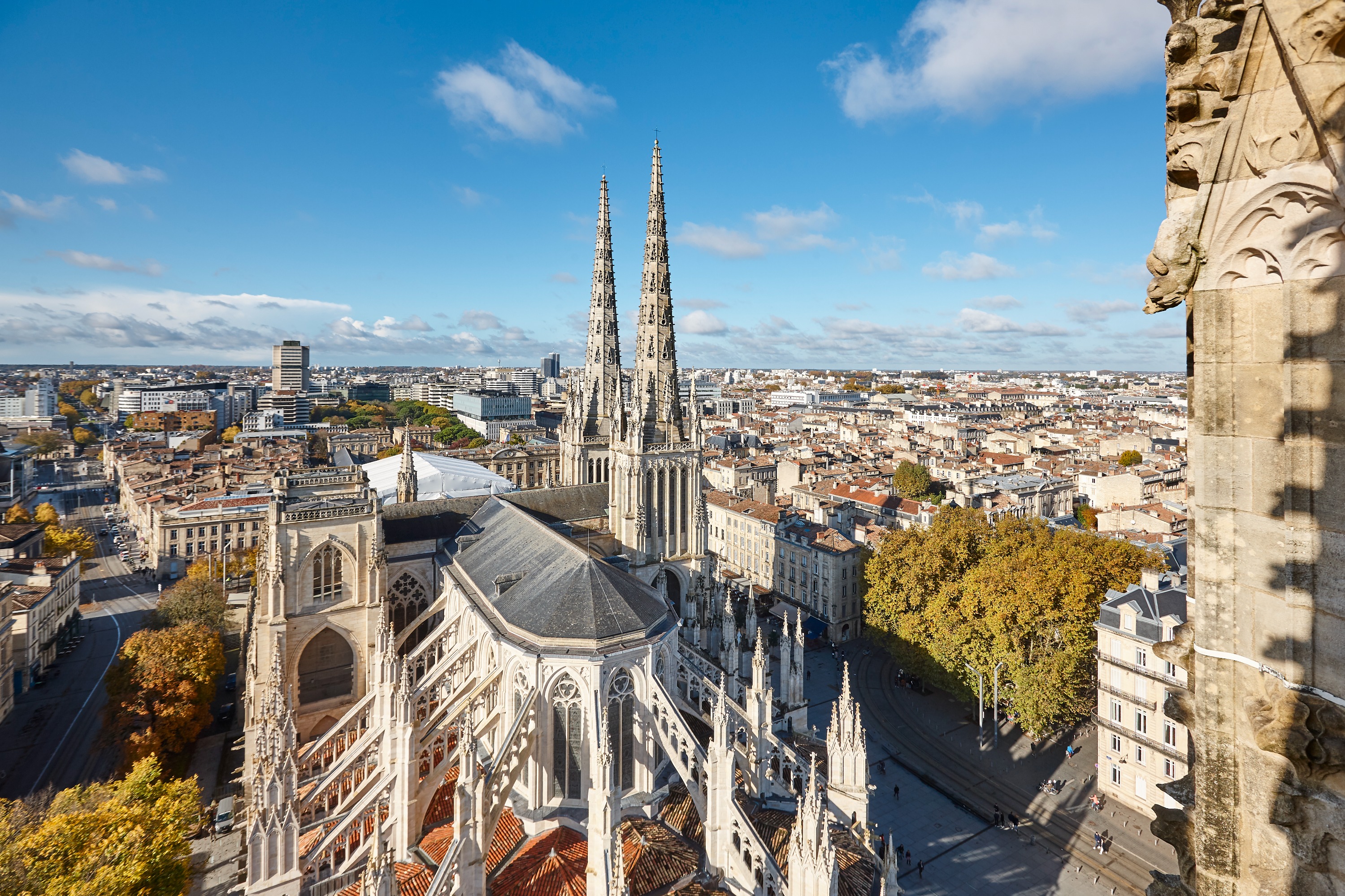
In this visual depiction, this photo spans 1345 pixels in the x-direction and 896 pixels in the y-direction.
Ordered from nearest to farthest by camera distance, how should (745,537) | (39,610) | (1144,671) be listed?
(1144,671), (39,610), (745,537)

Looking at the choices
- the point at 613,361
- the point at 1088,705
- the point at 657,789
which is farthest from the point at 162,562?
the point at 1088,705

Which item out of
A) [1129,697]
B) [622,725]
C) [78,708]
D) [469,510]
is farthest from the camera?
[469,510]

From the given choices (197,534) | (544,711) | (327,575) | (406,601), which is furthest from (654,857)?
(197,534)

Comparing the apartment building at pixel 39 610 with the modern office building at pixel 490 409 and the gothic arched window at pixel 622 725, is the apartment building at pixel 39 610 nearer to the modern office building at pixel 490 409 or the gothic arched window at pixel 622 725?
the gothic arched window at pixel 622 725

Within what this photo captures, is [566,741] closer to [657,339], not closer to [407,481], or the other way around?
[657,339]

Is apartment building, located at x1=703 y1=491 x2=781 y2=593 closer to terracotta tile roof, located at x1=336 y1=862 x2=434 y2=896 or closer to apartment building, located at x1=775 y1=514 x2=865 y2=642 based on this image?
apartment building, located at x1=775 y1=514 x2=865 y2=642

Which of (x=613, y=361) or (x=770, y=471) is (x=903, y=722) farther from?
(x=770, y=471)

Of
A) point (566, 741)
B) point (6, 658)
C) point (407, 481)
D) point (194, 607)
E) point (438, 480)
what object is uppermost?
point (407, 481)

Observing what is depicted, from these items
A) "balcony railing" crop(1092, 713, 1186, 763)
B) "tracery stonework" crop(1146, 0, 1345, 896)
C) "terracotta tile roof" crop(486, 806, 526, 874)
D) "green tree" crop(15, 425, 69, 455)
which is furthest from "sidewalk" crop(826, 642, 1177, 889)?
"green tree" crop(15, 425, 69, 455)
